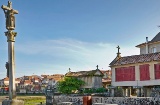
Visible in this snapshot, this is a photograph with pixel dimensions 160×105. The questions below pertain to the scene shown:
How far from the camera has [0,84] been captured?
468 ft

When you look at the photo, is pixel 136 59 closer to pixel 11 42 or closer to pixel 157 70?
pixel 157 70

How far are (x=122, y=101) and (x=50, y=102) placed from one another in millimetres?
10535

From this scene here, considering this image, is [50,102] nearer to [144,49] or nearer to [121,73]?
[121,73]

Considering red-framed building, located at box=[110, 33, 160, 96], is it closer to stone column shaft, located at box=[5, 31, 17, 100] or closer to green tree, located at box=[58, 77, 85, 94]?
green tree, located at box=[58, 77, 85, 94]

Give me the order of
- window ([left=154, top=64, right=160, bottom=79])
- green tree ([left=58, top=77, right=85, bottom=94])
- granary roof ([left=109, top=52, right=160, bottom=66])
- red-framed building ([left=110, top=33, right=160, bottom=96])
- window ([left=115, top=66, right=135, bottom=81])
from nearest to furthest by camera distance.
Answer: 1. window ([left=154, top=64, right=160, bottom=79])
2. red-framed building ([left=110, top=33, right=160, bottom=96])
3. granary roof ([left=109, top=52, right=160, bottom=66])
4. window ([left=115, top=66, right=135, bottom=81])
5. green tree ([left=58, top=77, right=85, bottom=94])

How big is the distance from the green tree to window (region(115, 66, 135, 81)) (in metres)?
12.2

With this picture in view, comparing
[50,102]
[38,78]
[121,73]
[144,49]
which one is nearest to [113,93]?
[121,73]

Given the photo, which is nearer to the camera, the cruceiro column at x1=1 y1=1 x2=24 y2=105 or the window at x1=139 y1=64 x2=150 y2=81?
the cruceiro column at x1=1 y1=1 x2=24 y2=105

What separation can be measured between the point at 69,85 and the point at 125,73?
1434 cm

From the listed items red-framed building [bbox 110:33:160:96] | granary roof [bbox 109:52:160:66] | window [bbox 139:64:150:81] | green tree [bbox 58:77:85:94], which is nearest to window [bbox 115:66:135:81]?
red-framed building [bbox 110:33:160:96]

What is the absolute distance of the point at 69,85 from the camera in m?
47.1

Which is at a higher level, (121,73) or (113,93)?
(121,73)

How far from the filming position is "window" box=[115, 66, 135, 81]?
34.1 metres

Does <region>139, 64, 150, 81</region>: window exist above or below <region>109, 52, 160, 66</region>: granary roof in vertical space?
below
